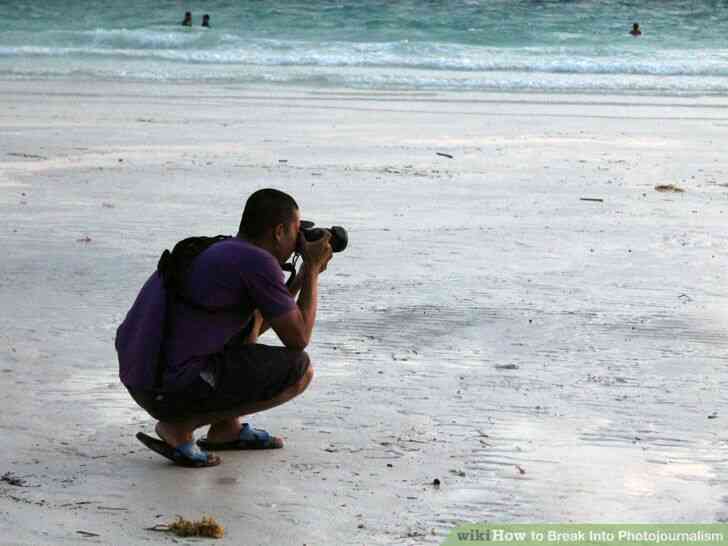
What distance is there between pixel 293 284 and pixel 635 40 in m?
35.4

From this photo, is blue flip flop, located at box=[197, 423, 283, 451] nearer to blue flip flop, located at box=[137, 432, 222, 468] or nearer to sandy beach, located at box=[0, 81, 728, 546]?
sandy beach, located at box=[0, 81, 728, 546]

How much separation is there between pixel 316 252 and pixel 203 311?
0.43m

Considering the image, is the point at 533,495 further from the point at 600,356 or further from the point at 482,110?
the point at 482,110

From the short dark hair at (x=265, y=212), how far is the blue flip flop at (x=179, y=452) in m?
0.76

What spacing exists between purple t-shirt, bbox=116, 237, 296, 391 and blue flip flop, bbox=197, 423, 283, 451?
1.37 feet

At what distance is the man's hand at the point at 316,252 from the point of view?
182 inches

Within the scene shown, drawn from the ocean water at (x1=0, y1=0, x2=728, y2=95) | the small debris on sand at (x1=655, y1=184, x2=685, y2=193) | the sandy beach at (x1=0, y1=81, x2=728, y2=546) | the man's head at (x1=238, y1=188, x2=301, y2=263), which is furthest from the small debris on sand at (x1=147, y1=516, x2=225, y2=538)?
the ocean water at (x1=0, y1=0, x2=728, y2=95)

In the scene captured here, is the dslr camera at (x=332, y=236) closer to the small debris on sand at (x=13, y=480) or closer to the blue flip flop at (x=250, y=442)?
the blue flip flop at (x=250, y=442)

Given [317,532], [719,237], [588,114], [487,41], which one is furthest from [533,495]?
[487,41]

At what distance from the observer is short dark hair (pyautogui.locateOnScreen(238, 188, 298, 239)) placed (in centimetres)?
452

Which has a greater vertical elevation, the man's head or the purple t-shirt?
the man's head

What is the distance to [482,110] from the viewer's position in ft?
59.4

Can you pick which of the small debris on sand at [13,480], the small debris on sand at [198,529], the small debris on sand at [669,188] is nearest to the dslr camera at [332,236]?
the small debris on sand at [198,529]

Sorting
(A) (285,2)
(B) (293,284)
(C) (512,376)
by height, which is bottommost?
(A) (285,2)
